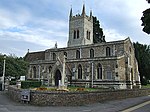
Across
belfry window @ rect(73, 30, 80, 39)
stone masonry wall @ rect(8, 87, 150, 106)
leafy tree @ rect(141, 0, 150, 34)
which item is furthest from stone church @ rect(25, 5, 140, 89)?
leafy tree @ rect(141, 0, 150, 34)

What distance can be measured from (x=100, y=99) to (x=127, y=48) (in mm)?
24524

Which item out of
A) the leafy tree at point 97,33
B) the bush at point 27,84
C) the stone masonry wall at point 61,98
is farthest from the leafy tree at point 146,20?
the leafy tree at point 97,33

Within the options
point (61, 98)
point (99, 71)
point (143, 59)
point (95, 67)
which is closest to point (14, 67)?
point (95, 67)

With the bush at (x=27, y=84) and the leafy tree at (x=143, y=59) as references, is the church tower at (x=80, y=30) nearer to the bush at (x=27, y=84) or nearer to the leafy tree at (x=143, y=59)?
the leafy tree at (x=143, y=59)

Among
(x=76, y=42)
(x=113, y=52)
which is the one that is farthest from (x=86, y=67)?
(x=76, y=42)

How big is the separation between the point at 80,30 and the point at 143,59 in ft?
64.1

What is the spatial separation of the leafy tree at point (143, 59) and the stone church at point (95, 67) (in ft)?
29.9

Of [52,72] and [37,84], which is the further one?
[52,72]

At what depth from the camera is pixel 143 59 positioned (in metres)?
55.3

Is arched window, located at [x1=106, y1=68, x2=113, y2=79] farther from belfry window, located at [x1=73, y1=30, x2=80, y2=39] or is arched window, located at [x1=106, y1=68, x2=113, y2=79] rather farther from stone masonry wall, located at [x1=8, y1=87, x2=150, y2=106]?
belfry window, located at [x1=73, y1=30, x2=80, y2=39]

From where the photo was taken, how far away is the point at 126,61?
133 ft

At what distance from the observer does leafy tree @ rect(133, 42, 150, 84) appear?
54156mm

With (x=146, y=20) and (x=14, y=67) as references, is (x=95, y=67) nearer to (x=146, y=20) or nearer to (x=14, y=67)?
(x=14, y=67)

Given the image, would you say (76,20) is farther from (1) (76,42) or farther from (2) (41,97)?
(2) (41,97)
